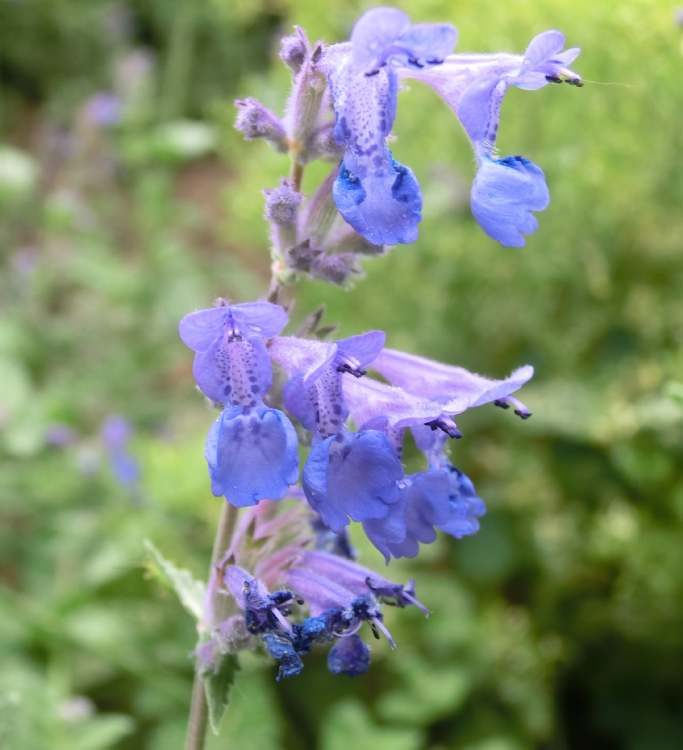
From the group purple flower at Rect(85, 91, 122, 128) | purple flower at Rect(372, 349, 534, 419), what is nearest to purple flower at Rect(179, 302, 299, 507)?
purple flower at Rect(372, 349, 534, 419)

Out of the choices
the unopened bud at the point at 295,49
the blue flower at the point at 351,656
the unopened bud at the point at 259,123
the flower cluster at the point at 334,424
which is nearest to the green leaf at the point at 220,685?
the blue flower at the point at 351,656

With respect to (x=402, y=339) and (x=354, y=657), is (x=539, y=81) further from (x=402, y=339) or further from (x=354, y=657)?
(x=402, y=339)

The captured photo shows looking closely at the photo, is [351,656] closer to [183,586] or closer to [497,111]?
[183,586]

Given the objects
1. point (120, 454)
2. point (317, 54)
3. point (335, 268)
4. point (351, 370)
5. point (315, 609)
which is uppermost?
point (317, 54)

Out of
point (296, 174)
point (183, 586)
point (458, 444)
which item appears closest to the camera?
point (296, 174)

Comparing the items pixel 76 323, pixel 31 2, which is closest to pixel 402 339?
pixel 76 323

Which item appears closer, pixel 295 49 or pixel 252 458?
pixel 252 458

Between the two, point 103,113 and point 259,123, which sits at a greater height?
point 103,113

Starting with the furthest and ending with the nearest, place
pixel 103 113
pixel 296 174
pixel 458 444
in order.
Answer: pixel 103 113
pixel 458 444
pixel 296 174

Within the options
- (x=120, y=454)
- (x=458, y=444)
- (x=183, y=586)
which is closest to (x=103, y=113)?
(x=120, y=454)
